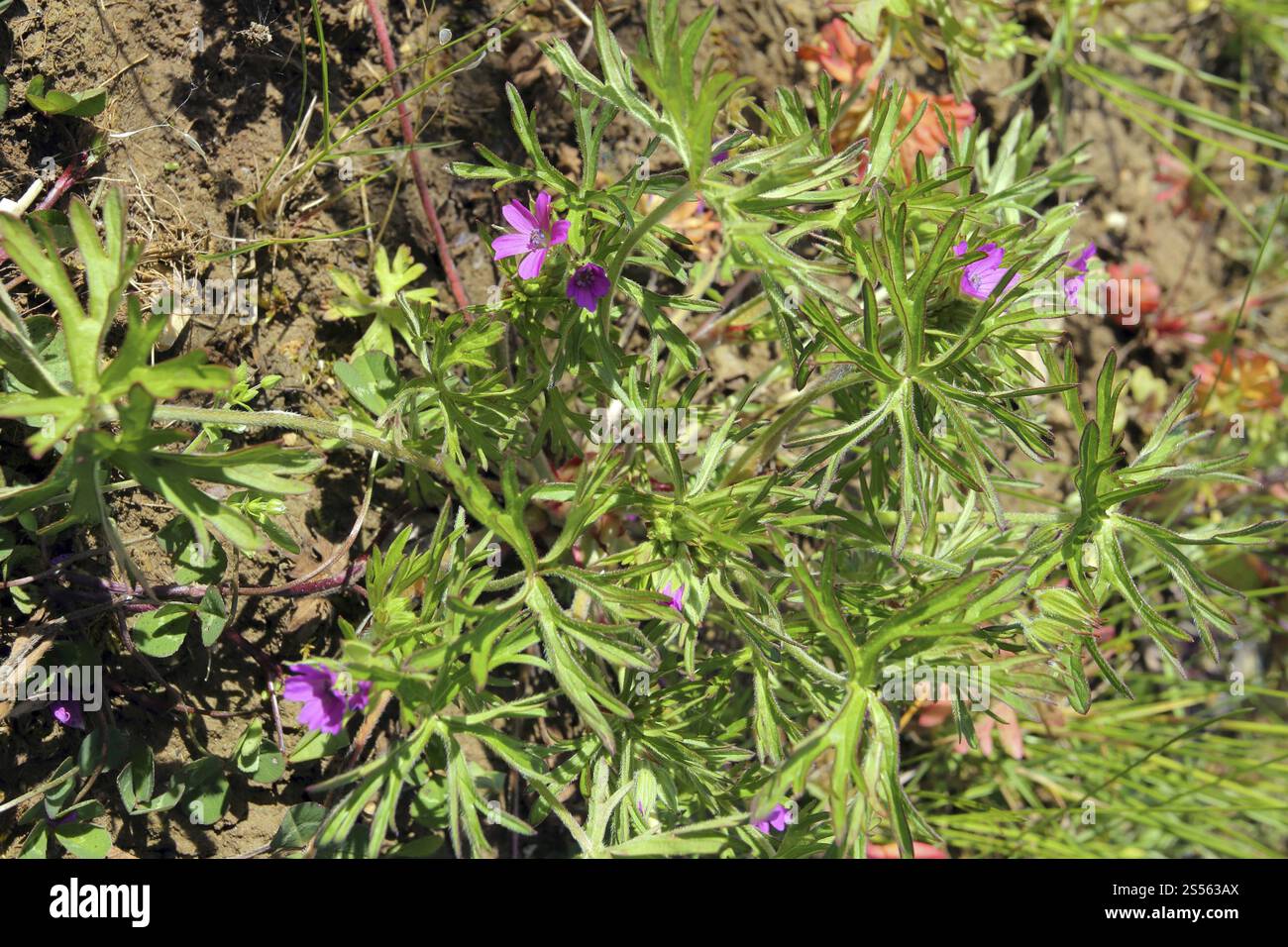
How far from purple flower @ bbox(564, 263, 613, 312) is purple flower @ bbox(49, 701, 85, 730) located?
1.41 m

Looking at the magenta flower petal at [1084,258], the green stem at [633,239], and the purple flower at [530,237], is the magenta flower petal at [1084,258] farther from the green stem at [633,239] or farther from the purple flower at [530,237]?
the purple flower at [530,237]

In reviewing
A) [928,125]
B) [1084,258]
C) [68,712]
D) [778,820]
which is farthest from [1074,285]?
[68,712]

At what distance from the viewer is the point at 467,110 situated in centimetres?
272

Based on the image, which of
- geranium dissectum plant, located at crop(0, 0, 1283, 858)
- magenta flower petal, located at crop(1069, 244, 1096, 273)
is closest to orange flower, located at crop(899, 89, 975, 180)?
geranium dissectum plant, located at crop(0, 0, 1283, 858)

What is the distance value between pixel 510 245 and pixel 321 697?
3.21ft

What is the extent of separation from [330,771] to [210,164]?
1.55 metres

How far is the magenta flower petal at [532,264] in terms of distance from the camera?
6.56ft

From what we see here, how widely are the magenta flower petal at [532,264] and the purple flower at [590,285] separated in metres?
0.08

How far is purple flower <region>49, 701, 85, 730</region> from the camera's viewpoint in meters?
2.10

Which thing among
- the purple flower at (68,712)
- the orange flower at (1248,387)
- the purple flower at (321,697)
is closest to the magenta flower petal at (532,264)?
the purple flower at (321,697)

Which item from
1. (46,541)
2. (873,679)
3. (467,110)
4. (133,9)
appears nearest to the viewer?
(873,679)

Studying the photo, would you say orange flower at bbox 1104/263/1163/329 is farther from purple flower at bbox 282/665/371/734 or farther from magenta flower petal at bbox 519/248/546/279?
purple flower at bbox 282/665/371/734
